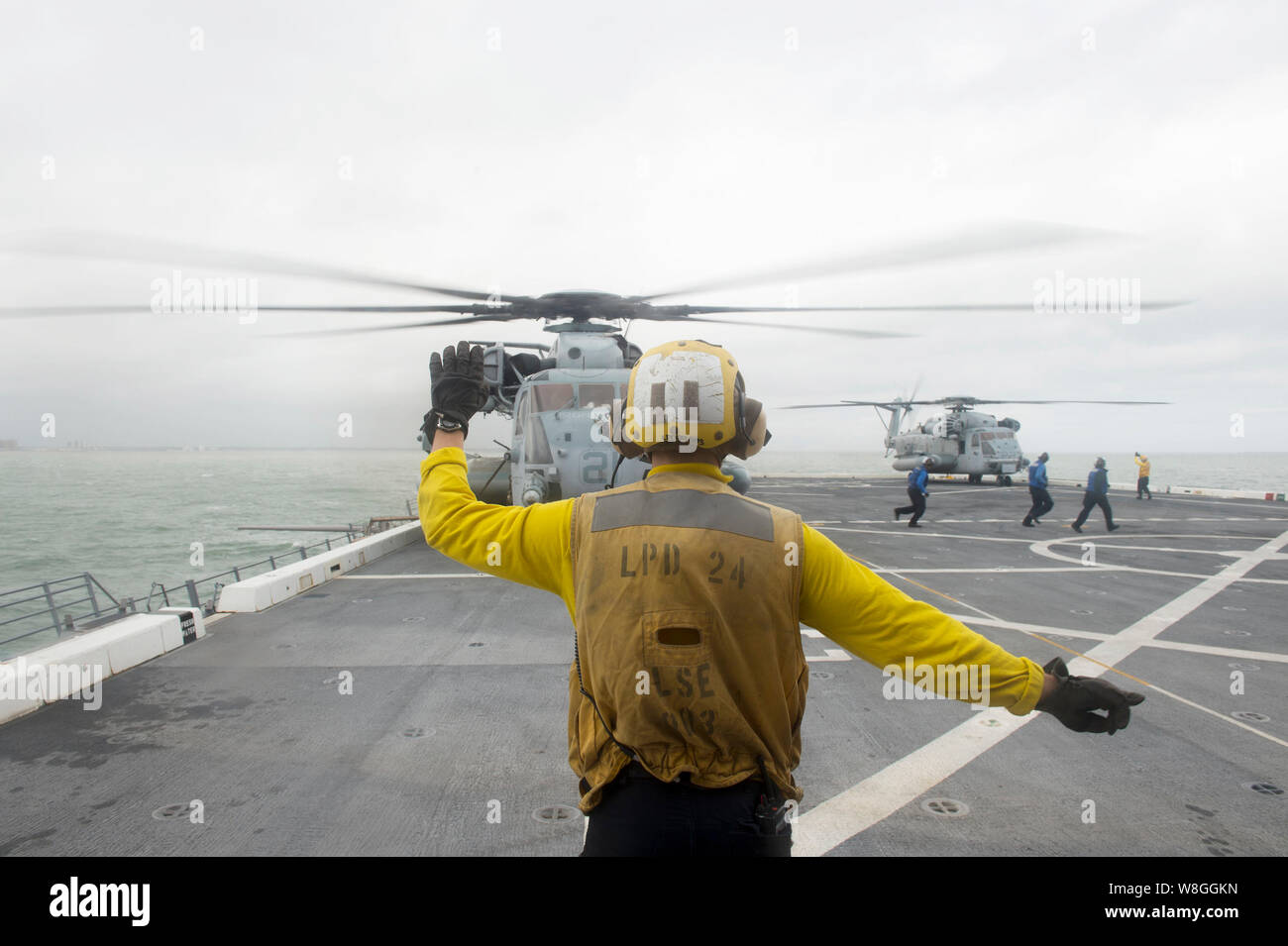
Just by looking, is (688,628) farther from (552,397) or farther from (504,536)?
(552,397)

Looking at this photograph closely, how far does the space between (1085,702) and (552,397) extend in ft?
Answer: 31.1

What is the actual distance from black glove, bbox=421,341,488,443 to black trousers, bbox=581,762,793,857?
4.16 ft

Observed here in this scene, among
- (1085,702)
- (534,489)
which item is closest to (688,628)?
(1085,702)

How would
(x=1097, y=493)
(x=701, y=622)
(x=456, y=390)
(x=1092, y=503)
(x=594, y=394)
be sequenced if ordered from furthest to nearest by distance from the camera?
(x=1092, y=503) < (x=1097, y=493) < (x=594, y=394) < (x=456, y=390) < (x=701, y=622)

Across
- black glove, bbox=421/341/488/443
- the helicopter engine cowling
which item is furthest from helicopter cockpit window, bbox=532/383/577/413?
black glove, bbox=421/341/488/443

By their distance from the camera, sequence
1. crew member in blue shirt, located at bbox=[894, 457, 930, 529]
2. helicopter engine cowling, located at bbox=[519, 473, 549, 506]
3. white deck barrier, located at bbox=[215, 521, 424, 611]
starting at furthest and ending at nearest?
crew member in blue shirt, located at bbox=[894, 457, 930, 529], helicopter engine cowling, located at bbox=[519, 473, 549, 506], white deck barrier, located at bbox=[215, 521, 424, 611]

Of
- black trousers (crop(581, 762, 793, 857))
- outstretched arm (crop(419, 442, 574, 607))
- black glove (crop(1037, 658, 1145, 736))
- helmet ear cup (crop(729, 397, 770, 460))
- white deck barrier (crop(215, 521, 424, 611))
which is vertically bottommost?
white deck barrier (crop(215, 521, 424, 611))

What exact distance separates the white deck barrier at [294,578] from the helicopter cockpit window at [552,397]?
13.4ft

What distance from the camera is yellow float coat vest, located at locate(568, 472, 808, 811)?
5.96ft

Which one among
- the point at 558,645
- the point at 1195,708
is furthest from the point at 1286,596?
the point at 558,645

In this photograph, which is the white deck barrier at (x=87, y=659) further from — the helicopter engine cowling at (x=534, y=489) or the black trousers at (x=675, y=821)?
the black trousers at (x=675, y=821)

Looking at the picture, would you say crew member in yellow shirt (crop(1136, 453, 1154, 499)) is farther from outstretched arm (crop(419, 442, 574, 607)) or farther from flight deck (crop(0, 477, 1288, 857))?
outstretched arm (crop(419, 442, 574, 607))

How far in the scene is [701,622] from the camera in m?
1.81
